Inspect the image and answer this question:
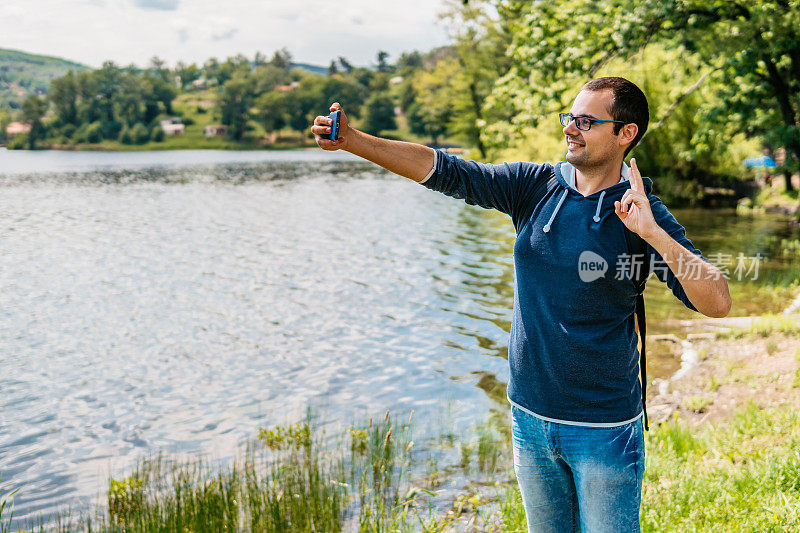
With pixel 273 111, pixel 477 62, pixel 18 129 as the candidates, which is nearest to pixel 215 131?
pixel 273 111

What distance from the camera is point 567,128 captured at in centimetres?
291

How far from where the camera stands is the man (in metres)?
2.75

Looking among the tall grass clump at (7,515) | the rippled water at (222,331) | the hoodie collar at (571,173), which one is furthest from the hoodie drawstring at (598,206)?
the rippled water at (222,331)

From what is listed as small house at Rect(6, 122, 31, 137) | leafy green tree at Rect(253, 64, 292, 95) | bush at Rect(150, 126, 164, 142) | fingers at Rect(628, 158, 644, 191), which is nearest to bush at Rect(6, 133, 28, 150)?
small house at Rect(6, 122, 31, 137)

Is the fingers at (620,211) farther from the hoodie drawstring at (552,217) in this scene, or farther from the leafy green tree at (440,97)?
the leafy green tree at (440,97)

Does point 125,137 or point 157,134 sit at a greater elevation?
point 157,134

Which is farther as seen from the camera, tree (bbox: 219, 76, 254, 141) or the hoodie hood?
tree (bbox: 219, 76, 254, 141)

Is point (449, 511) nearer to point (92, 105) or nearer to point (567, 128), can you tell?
point (567, 128)

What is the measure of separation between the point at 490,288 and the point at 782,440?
11.8m

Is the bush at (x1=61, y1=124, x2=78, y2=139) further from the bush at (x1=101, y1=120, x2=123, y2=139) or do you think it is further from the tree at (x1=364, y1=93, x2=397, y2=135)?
the tree at (x1=364, y1=93, x2=397, y2=135)

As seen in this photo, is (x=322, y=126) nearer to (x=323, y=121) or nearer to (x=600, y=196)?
(x=323, y=121)

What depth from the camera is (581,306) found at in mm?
2797

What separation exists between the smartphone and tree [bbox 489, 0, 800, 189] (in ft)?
45.4

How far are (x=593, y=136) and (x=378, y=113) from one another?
14434cm
